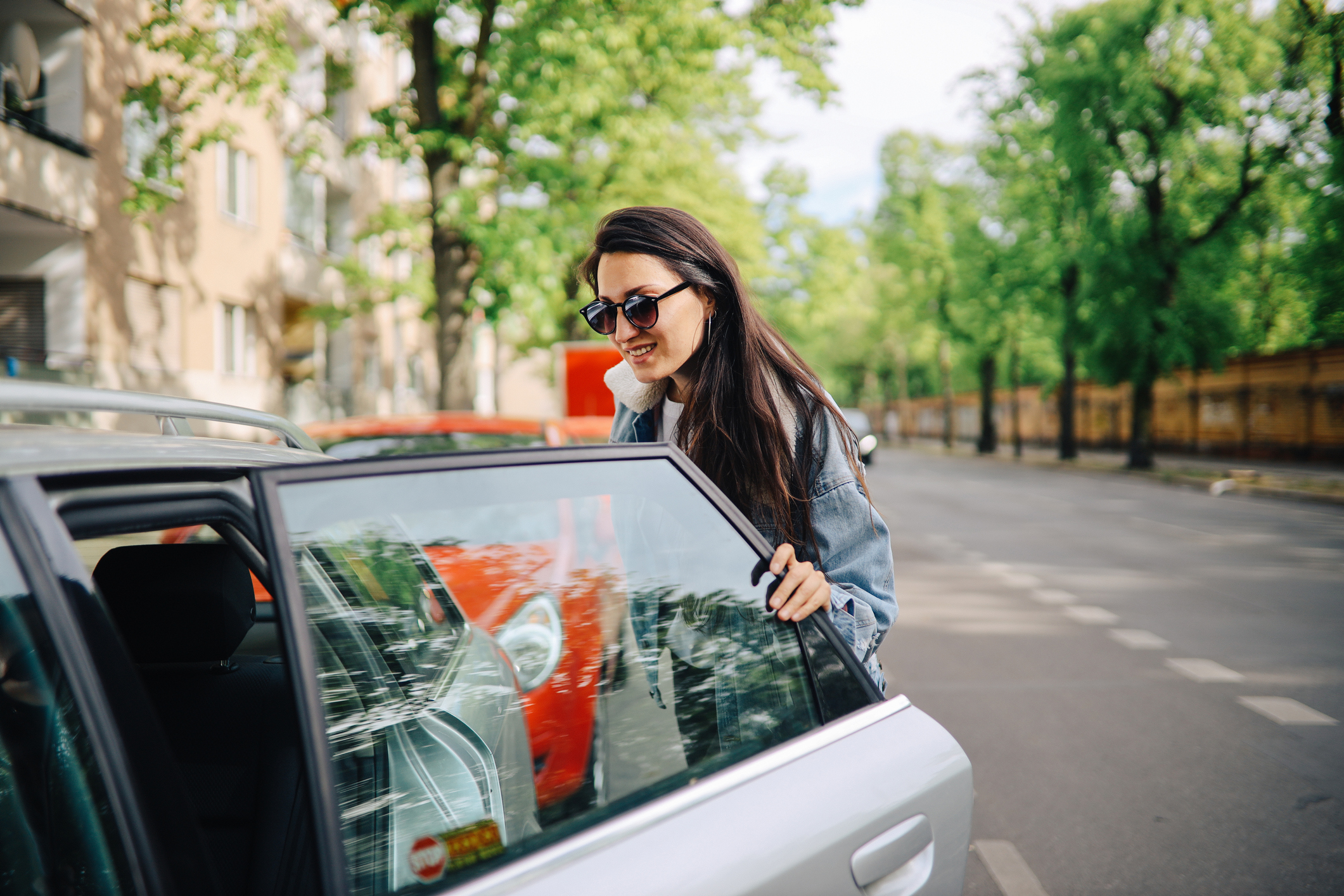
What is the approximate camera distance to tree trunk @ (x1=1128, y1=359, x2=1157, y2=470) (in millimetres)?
25078

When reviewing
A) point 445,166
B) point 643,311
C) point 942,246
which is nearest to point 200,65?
point 445,166

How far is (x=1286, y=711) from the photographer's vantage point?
16.2 ft

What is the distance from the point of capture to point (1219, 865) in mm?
3172

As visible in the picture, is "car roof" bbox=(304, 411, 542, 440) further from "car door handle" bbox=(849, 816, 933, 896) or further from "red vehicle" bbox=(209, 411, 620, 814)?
"car door handle" bbox=(849, 816, 933, 896)

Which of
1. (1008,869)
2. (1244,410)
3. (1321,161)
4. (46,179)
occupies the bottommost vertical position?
(1008,869)

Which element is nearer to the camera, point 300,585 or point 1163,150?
point 300,585

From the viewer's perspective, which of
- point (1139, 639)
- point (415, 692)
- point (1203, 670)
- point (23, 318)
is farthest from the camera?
point (23, 318)

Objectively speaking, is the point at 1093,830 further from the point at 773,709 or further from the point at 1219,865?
the point at 773,709

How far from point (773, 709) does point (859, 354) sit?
207 ft

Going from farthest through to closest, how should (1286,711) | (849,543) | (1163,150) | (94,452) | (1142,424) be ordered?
(1142,424) → (1163,150) → (1286,711) → (849,543) → (94,452)

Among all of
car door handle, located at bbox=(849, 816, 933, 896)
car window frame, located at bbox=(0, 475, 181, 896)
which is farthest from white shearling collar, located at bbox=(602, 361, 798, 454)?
car window frame, located at bbox=(0, 475, 181, 896)

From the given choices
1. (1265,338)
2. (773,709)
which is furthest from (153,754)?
(1265,338)

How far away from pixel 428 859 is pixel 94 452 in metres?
0.64

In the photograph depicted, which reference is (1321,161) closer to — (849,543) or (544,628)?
(849,543)
